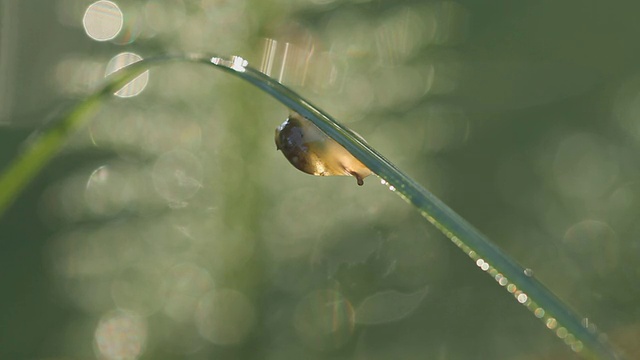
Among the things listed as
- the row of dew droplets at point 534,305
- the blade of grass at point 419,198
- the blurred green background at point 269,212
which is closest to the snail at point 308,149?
the blade of grass at point 419,198

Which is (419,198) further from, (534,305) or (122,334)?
(122,334)

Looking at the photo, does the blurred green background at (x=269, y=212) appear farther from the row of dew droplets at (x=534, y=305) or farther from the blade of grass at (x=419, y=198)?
the row of dew droplets at (x=534, y=305)

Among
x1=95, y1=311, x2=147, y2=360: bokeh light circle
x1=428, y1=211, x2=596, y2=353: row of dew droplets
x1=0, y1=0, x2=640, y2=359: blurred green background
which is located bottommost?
x1=95, y1=311, x2=147, y2=360: bokeh light circle

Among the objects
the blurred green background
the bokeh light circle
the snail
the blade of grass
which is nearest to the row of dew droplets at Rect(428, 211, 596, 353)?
the blade of grass

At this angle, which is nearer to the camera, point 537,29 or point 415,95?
point 415,95

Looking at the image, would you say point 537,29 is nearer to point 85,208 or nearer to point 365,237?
point 365,237

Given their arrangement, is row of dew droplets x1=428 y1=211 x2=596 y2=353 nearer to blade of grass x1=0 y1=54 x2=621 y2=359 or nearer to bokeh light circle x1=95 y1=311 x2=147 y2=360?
blade of grass x1=0 y1=54 x2=621 y2=359

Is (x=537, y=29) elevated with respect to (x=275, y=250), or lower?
elevated

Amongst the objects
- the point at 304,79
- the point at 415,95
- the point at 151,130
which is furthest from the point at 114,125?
the point at 415,95
